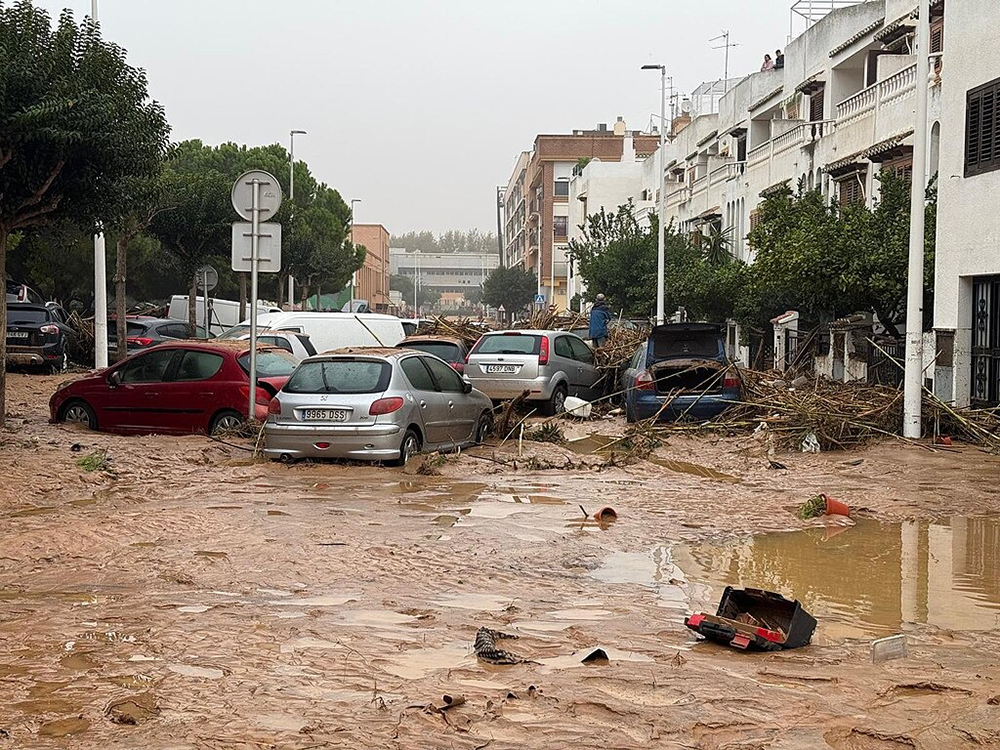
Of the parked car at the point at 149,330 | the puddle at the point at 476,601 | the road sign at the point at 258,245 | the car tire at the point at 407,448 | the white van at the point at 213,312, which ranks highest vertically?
the road sign at the point at 258,245

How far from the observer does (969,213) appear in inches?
720

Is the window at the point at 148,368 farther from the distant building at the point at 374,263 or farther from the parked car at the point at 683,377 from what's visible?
the distant building at the point at 374,263

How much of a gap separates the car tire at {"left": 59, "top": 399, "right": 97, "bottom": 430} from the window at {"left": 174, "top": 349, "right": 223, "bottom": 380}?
1516 mm

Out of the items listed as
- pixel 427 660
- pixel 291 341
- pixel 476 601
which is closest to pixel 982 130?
pixel 291 341

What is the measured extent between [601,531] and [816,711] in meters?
5.12

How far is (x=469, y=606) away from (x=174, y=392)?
1038cm

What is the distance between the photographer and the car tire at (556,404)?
22.7m

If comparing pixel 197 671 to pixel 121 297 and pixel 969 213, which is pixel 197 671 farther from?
pixel 121 297

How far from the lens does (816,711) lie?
527cm

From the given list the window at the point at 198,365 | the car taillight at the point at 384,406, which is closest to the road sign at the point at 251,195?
the window at the point at 198,365

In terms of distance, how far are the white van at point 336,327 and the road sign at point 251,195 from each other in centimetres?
1000

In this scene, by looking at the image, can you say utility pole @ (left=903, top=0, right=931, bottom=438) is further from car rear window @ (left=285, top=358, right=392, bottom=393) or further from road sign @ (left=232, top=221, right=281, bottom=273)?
road sign @ (left=232, top=221, right=281, bottom=273)

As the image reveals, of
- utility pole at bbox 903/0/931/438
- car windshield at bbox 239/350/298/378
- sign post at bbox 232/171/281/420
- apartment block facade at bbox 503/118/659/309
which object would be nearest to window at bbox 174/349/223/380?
car windshield at bbox 239/350/298/378

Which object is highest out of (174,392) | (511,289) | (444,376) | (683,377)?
(511,289)
